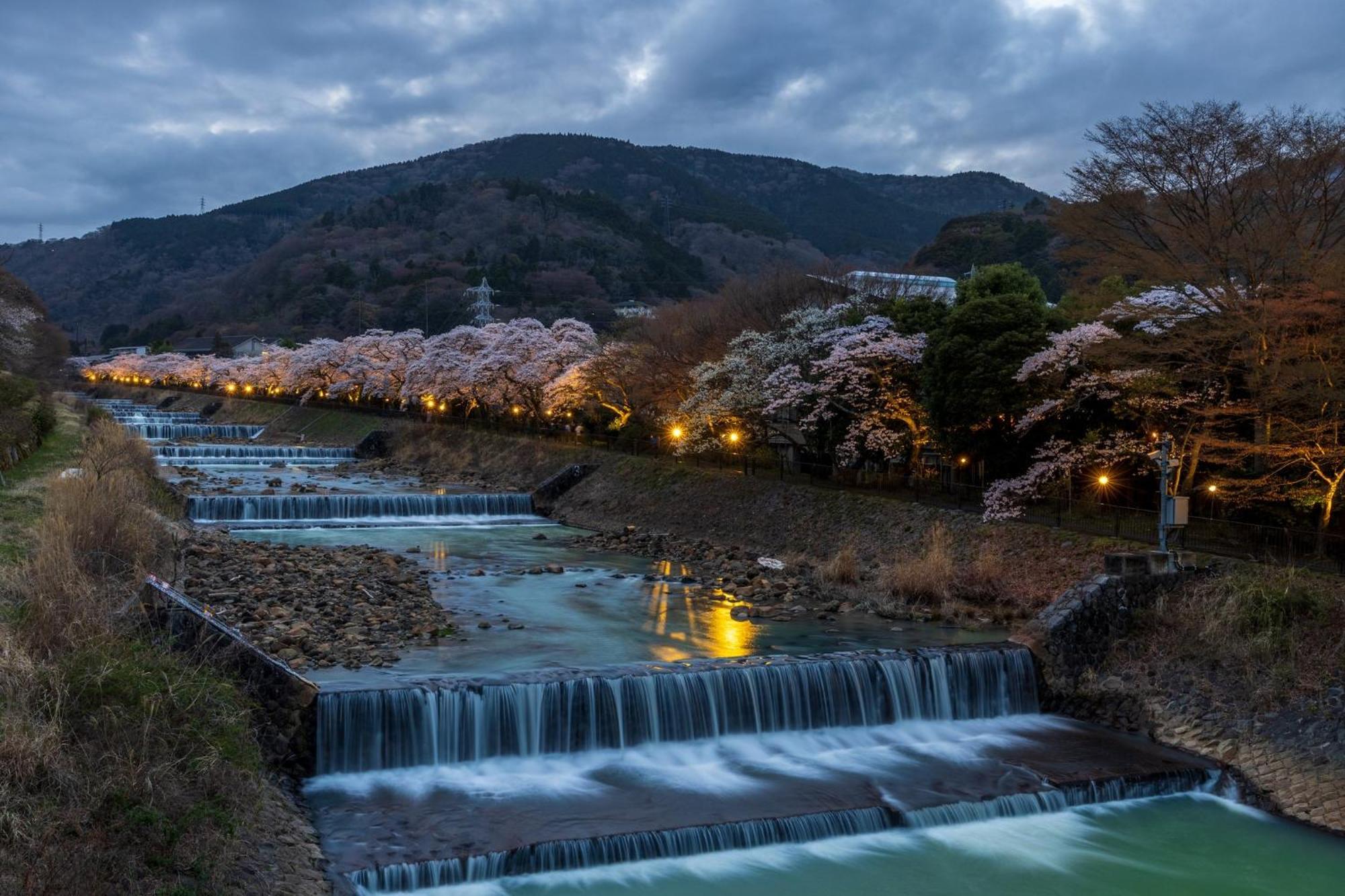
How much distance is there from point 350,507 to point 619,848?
2794 cm

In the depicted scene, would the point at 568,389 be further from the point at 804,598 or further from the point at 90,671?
the point at 90,671

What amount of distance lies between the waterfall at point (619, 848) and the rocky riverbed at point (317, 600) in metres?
6.17

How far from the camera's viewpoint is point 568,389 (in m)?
47.3

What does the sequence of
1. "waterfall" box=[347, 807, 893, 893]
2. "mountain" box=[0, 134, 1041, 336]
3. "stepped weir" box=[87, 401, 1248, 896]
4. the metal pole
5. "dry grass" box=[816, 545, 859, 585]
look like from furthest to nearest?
"mountain" box=[0, 134, 1041, 336], "dry grass" box=[816, 545, 859, 585], the metal pole, "stepped weir" box=[87, 401, 1248, 896], "waterfall" box=[347, 807, 893, 893]

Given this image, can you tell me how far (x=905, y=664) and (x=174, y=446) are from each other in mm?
52487

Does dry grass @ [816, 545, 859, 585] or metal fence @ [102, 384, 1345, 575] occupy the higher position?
metal fence @ [102, 384, 1345, 575]

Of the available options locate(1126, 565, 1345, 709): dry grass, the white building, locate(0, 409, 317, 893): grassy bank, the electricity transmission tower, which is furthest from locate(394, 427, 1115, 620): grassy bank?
the electricity transmission tower

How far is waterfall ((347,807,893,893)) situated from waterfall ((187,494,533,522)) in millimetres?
26349

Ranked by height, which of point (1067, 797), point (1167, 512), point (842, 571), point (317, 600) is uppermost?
point (1167, 512)

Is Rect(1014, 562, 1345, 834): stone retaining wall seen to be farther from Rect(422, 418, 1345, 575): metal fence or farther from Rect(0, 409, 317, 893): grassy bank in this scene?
Rect(0, 409, 317, 893): grassy bank

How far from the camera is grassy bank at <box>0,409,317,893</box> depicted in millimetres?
7992

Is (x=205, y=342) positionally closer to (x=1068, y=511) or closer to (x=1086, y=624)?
(x=1068, y=511)

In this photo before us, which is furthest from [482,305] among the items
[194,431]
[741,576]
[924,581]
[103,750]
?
[103,750]

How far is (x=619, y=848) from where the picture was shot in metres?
→ 11.9
